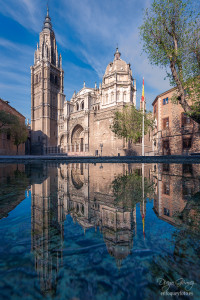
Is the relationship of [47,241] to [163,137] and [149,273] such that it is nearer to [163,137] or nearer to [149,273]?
[149,273]

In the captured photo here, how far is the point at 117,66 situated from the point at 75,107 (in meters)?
12.4

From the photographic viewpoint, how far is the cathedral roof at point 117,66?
29.0 metres

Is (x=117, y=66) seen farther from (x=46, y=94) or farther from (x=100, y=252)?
(x=100, y=252)

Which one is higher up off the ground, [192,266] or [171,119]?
[171,119]

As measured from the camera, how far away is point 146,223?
0.99 m

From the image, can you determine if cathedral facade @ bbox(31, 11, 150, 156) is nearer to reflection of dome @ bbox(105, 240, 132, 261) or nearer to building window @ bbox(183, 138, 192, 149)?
building window @ bbox(183, 138, 192, 149)

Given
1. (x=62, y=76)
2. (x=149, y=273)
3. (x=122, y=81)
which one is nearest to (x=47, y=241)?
(x=149, y=273)

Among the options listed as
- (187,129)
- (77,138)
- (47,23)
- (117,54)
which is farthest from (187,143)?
(47,23)

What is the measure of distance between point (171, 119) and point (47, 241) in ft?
70.8

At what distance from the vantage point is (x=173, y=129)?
63.0 feet

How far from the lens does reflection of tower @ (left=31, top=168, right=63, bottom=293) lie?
1.82 ft

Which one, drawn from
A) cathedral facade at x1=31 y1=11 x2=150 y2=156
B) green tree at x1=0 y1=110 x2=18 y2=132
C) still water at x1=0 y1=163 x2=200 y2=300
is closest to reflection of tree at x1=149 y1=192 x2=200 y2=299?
still water at x1=0 y1=163 x2=200 y2=300

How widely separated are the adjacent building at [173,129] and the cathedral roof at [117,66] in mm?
11751

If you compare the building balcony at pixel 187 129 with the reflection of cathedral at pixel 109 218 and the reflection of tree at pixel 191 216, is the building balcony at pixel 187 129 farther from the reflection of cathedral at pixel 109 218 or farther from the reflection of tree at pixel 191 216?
the reflection of cathedral at pixel 109 218
